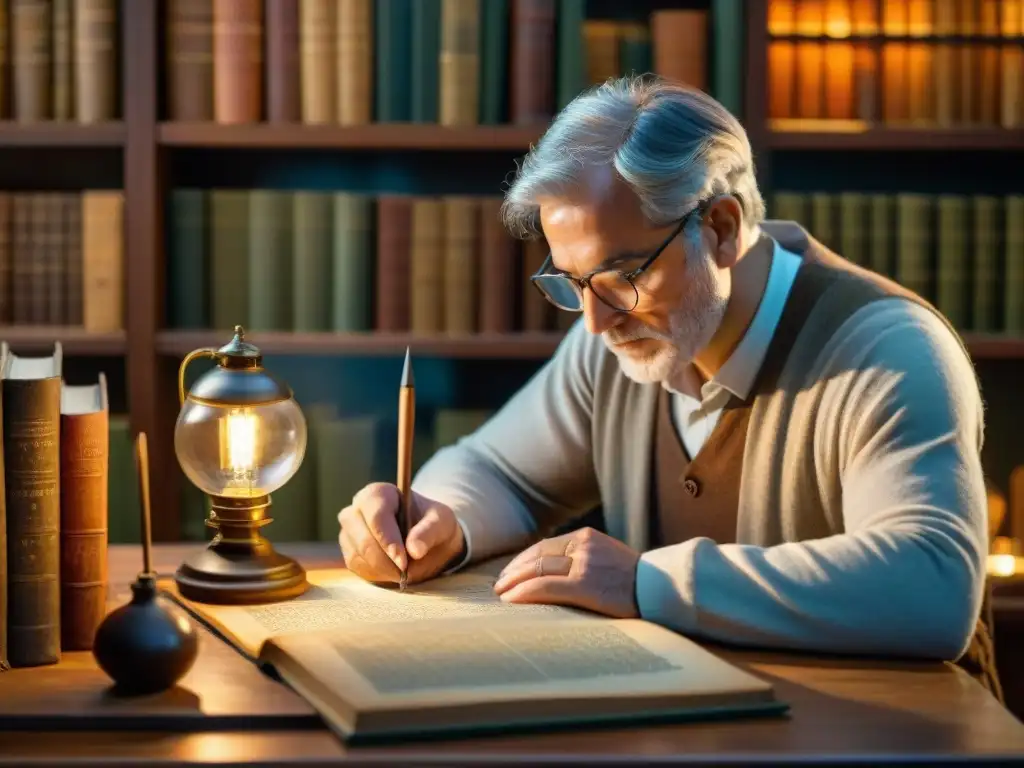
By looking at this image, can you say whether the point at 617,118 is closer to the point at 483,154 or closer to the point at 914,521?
the point at 914,521

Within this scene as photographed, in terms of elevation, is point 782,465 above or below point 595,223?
below

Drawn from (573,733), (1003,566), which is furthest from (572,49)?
(573,733)

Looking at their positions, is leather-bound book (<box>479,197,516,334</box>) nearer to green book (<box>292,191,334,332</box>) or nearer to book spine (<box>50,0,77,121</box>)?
green book (<box>292,191,334,332</box>)

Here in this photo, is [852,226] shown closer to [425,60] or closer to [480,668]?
[425,60]

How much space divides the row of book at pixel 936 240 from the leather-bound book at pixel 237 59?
3.20 ft

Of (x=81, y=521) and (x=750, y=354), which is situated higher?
(x=750, y=354)

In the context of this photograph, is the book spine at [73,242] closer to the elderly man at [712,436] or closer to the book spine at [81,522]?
the elderly man at [712,436]

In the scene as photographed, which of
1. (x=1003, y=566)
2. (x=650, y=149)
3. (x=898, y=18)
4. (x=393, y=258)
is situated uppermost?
(x=898, y=18)

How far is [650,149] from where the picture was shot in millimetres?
1603

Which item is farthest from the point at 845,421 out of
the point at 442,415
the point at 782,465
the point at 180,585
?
the point at 442,415

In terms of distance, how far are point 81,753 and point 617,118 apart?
906 mm

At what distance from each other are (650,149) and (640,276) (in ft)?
0.47

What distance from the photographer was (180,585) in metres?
1.50

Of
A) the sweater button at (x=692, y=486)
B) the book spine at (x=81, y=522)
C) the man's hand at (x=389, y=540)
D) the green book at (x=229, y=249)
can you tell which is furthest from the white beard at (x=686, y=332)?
the green book at (x=229, y=249)
